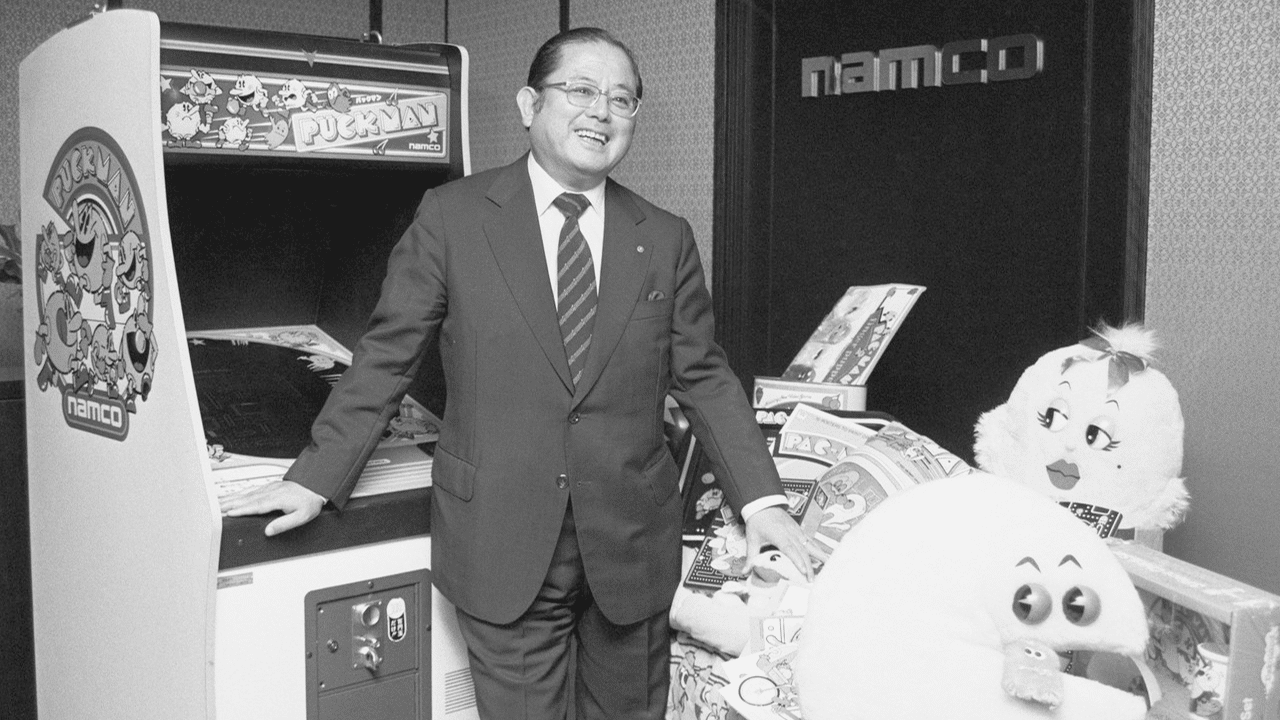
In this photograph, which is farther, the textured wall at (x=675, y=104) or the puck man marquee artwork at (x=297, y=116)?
the textured wall at (x=675, y=104)

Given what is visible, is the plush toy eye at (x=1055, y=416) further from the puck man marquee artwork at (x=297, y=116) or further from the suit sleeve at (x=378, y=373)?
the puck man marquee artwork at (x=297, y=116)

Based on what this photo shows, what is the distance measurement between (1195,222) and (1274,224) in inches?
5.1

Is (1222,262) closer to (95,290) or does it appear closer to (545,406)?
(545,406)

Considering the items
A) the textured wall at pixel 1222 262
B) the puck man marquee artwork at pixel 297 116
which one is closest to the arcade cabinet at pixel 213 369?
the puck man marquee artwork at pixel 297 116

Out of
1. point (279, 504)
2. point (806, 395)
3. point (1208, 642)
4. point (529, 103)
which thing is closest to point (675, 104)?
point (806, 395)

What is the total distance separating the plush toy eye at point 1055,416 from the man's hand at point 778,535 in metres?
0.44

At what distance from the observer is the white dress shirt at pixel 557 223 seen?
1925 mm

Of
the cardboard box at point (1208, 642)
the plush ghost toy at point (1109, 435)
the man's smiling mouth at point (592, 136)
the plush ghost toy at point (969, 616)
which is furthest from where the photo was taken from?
the man's smiling mouth at point (592, 136)

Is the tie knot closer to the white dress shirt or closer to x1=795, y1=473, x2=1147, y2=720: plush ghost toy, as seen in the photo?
the white dress shirt

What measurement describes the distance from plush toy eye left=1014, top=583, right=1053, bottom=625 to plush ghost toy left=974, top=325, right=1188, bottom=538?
546mm

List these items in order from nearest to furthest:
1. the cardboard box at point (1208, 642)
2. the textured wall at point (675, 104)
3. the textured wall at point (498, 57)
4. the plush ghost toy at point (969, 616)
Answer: the plush ghost toy at point (969, 616) → the cardboard box at point (1208, 642) → the textured wall at point (675, 104) → the textured wall at point (498, 57)

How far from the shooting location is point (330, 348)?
2.44 metres

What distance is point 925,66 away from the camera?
244cm

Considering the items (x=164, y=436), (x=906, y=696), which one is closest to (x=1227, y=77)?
(x=906, y=696)
